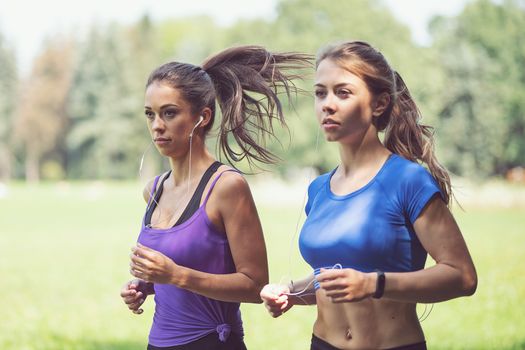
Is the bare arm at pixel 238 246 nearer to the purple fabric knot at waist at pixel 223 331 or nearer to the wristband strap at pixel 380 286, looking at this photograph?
the purple fabric knot at waist at pixel 223 331

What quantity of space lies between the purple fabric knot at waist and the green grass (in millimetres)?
397

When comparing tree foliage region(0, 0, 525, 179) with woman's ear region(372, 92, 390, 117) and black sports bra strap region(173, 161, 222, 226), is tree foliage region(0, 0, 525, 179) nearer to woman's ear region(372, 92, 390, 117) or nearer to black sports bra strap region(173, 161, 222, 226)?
black sports bra strap region(173, 161, 222, 226)

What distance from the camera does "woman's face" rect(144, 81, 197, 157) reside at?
12.6 ft

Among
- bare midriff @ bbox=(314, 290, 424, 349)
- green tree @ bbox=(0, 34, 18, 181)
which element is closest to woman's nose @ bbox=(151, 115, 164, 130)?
bare midriff @ bbox=(314, 290, 424, 349)

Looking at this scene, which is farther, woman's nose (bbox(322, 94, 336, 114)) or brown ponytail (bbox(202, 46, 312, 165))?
brown ponytail (bbox(202, 46, 312, 165))

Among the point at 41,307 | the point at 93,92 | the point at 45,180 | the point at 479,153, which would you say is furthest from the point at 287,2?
the point at 41,307

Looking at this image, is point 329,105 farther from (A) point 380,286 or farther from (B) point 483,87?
(B) point 483,87

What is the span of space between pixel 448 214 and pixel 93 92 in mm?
78122

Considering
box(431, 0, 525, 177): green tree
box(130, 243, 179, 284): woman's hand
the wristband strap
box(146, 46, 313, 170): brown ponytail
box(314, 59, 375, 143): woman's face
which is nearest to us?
the wristband strap

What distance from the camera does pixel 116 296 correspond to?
13734 mm

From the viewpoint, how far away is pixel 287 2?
61.6 meters

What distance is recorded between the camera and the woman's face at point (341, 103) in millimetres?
3242

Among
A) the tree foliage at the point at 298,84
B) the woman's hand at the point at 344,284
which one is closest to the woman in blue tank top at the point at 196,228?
the woman's hand at the point at 344,284

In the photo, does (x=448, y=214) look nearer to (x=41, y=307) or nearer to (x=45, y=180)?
(x=41, y=307)
